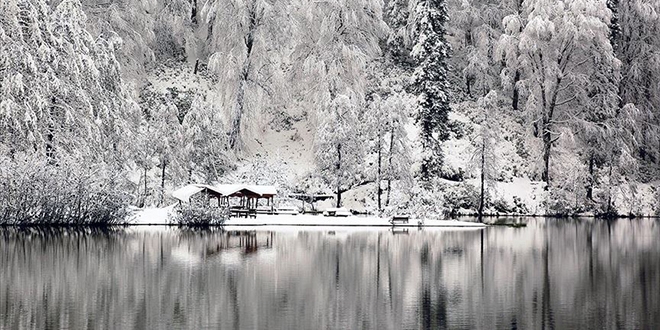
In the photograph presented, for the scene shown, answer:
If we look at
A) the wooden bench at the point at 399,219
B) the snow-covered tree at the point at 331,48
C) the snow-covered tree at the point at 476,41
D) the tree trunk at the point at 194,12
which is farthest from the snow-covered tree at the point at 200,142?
Result: the snow-covered tree at the point at 476,41

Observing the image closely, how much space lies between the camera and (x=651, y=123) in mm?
70625

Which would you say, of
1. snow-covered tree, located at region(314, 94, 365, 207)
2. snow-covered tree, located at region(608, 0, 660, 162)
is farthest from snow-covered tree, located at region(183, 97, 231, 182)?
snow-covered tree, located at region(608, 0, 660, 162)

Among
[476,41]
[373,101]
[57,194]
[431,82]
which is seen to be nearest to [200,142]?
[373,101]

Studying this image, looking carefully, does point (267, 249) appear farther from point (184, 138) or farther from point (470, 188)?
point (470, 188)

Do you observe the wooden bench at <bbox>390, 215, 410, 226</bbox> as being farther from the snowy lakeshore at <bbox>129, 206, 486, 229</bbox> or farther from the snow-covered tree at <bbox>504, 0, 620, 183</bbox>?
the snow-covered tree at <bbox>504, 0, 620, 183</bbox>

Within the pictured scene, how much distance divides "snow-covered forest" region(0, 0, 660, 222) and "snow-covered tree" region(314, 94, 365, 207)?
0.16 metres

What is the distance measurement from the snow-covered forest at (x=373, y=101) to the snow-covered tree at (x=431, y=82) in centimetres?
12

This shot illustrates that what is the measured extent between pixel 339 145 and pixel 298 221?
28.7ft

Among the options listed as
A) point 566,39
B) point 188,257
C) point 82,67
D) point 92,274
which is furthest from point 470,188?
point 92,274

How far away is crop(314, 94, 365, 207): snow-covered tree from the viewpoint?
5875 cm

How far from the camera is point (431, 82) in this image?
64688mm

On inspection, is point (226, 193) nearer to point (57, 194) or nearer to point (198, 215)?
point (198, 215)

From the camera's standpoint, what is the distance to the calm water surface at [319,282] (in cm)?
→ 1898

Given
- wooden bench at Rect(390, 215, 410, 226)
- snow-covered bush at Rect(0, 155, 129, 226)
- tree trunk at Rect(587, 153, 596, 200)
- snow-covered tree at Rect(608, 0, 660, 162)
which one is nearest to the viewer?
snow-covered bush at Rect(0, 155, 129, 226)
